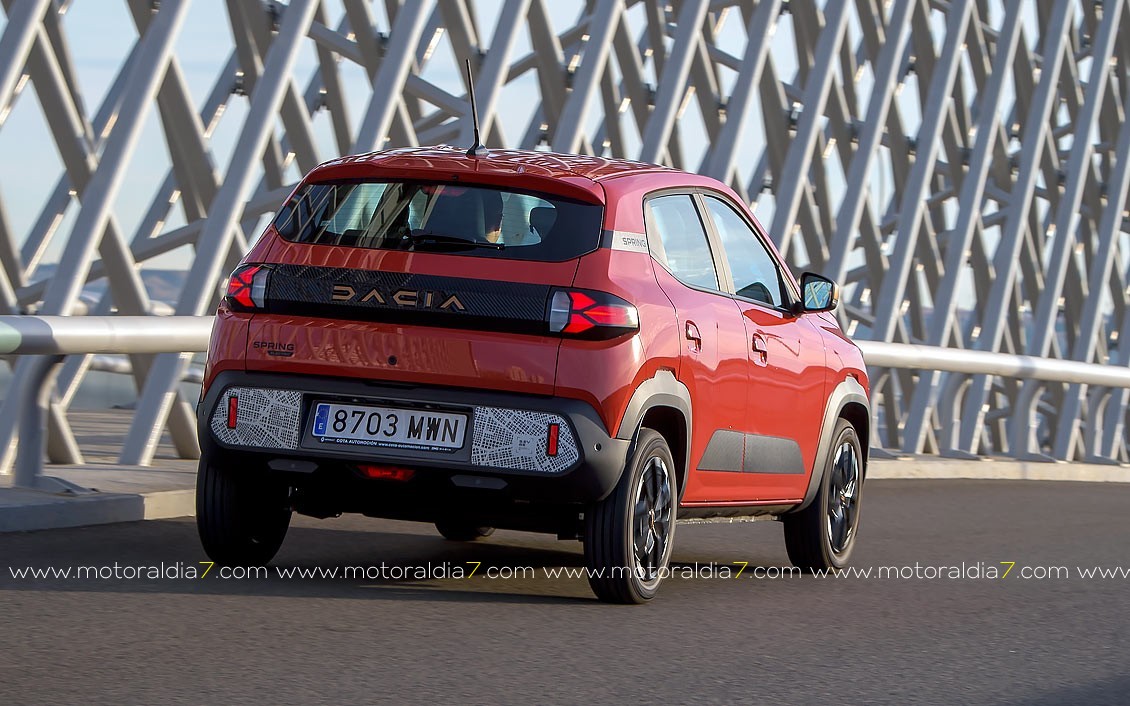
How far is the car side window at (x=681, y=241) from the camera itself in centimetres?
757

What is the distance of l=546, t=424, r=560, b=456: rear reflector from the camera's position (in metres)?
6.86

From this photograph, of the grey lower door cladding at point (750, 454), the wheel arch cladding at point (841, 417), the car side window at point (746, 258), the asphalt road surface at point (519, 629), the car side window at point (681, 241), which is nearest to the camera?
the asphalt road surface at point (519, 629)

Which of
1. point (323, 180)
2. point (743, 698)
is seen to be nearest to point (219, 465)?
point (323, 180)

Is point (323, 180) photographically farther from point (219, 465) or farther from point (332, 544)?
point (332, 544)

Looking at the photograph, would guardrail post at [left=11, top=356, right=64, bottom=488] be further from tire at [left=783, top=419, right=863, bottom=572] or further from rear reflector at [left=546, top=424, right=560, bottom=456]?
tire at [left=783, top=419, right=863, bottom=572]

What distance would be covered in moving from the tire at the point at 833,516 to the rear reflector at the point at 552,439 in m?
2.38

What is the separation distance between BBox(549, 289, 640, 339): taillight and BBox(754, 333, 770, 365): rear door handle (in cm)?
131

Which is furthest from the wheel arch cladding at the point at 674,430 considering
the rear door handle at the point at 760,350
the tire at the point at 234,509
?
the tire at the point at 234,509

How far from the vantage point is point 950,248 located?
21.9 meters

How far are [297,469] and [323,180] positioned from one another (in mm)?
1098

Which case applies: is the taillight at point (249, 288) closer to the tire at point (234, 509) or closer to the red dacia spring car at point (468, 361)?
the red dacia spring car at point (468, 361)

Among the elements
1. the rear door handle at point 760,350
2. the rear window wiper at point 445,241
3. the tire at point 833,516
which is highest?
the rear window wiper at point 445,241

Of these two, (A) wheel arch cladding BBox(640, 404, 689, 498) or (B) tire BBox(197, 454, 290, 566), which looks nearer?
(B) tire BBox(197, 454, 290, 566)

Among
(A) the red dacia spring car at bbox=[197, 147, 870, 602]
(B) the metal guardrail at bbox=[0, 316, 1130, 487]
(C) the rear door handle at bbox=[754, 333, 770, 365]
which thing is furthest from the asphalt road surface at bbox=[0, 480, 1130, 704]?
(C) the rear door handle at bbox=[754, 333, 770, 365]
